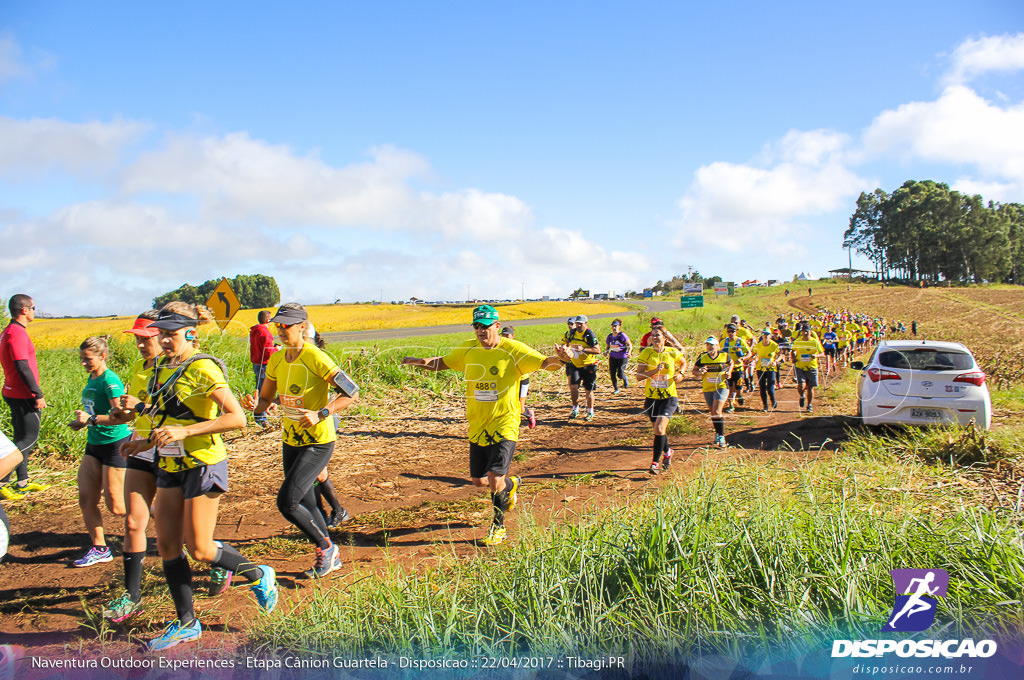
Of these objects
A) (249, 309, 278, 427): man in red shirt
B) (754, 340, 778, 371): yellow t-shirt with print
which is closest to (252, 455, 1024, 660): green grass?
(249, 309, 278, 427): man in red shirt

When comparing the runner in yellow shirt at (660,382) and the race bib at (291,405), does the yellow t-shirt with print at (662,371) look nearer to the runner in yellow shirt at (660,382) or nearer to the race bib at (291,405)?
the runner in yellow shirt at (660,382)

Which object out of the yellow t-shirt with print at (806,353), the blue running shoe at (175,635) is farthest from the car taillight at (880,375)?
the blue running shoe at (175,635)

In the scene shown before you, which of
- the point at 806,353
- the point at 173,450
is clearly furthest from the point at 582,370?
the point at 173,450

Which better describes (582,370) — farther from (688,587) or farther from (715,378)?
(688,587)

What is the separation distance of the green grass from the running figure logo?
57mm

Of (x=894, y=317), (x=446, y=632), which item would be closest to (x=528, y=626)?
(x=446, y=632)

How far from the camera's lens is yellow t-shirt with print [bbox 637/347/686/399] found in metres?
7.78

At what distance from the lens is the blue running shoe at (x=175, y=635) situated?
3494 mm

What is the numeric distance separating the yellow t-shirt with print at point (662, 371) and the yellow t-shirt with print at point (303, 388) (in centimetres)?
474

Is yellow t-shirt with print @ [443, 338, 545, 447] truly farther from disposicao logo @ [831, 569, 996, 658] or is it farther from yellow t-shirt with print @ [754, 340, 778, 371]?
yellow t-shirt with print @ [754, 340, 778, 371]

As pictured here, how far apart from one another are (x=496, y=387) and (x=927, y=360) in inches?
288

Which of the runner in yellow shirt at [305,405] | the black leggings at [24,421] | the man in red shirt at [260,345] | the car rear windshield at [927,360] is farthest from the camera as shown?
the man in red shirt at [260,345]

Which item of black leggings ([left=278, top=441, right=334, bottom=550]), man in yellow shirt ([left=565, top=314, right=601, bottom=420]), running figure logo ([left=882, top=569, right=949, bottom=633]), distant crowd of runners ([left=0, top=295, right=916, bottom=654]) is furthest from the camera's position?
man in yellow shirt ([left=565, top=314, right=601, bottom=420])

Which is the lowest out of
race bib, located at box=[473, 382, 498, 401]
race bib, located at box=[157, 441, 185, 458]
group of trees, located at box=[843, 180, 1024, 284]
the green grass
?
the green grass
